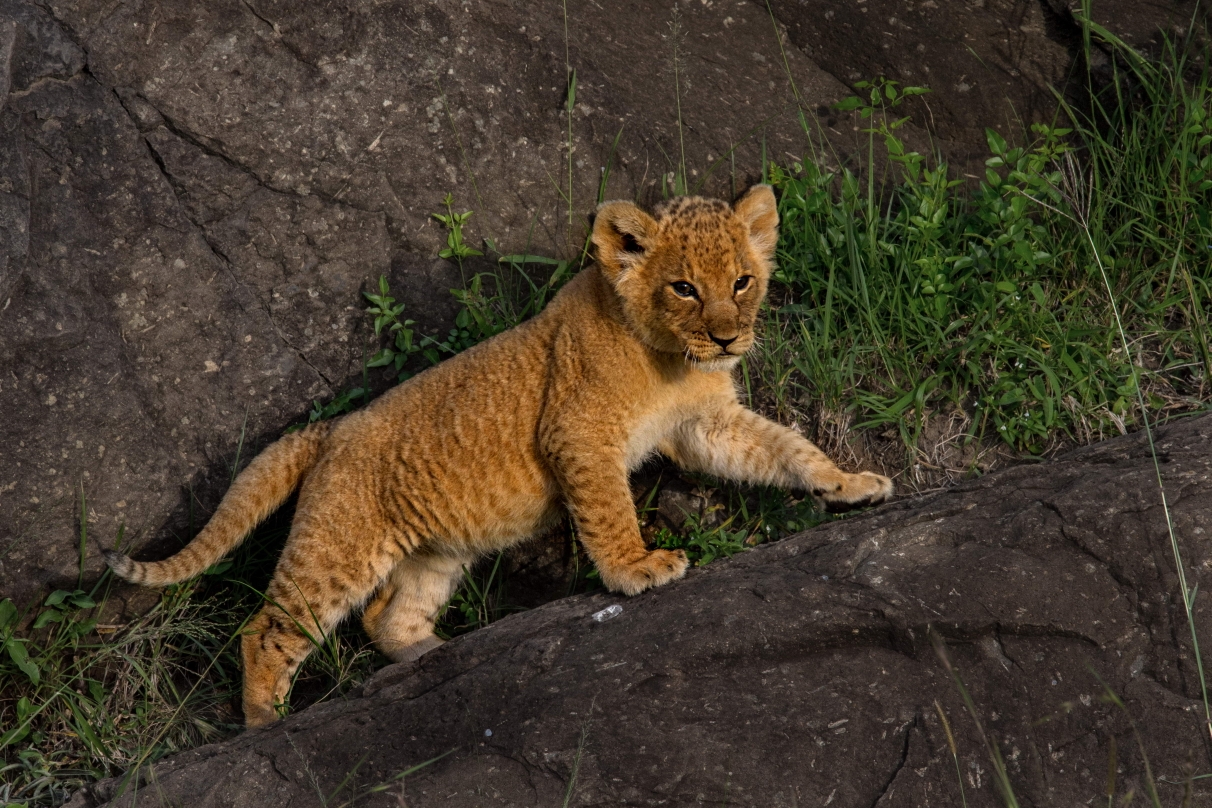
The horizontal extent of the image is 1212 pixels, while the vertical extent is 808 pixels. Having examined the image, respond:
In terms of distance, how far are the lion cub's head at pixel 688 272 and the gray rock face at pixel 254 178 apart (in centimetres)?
114

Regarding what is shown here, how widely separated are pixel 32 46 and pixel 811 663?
4737mm

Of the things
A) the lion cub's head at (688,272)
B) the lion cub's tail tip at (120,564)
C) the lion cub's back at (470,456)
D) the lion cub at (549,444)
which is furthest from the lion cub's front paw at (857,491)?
the lion cub's tail tip at (120,564)

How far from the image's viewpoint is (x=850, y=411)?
18.9 feet

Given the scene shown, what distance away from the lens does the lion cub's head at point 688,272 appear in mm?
4980

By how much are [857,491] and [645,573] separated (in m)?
1.11

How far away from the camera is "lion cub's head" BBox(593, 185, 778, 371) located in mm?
4980

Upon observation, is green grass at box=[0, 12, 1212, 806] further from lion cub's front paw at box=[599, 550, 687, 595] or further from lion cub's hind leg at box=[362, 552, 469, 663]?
lion cub's front paw at box=[599, 550, 687, 595]

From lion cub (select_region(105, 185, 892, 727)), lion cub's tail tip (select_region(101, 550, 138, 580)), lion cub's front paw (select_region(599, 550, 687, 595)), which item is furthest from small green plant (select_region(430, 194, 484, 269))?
lion cub's tail tip (select_region(101, 550, 138, 580))

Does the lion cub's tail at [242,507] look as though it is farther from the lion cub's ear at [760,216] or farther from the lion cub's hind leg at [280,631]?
the lion cub's ear at [760,216]

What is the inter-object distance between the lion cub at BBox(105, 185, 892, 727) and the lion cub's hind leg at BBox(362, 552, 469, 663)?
0.25 ft

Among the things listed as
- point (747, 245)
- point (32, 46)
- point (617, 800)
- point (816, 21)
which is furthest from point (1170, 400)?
point (32, 46)

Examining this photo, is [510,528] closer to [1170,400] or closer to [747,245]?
[747,245]

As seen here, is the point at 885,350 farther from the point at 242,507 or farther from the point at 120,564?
the point at 120,564

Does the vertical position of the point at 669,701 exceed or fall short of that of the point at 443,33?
it falls short
